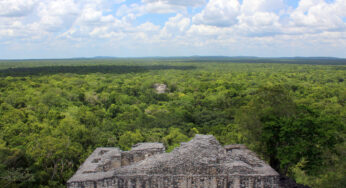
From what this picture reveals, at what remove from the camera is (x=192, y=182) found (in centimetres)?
1023

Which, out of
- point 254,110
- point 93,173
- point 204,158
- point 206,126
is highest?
point 254,110

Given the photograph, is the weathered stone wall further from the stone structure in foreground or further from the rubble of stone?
the rubble of stone

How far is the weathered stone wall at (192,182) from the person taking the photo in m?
10.1

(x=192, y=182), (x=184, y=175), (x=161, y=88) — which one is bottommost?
(x=161, y=88)

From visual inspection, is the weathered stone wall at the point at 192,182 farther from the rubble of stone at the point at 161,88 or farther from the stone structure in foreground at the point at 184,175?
the rubble of stone at the point at 161,88

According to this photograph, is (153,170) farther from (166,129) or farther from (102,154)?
(166,129)

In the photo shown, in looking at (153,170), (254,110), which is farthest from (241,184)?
(254,110)

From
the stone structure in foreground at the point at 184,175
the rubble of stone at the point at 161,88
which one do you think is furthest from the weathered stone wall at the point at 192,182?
the rubble of stone at the point at 161,88

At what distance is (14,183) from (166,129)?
41.7 ft

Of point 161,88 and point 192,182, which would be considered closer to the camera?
point 192,182

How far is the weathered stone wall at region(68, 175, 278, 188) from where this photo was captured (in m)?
10.1

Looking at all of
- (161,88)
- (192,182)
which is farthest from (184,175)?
(161,88)

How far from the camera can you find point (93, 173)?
10664 mm

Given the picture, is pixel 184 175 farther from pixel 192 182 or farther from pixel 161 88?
pixel 161 88
